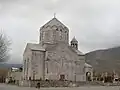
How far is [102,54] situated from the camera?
539 feet

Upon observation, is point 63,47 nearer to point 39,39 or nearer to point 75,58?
point 75,58

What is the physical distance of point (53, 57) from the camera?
166ft

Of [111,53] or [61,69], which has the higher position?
[111,53]

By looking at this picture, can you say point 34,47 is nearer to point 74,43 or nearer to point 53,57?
point 53,57

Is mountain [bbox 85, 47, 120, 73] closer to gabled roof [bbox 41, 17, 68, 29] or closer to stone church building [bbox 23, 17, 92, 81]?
stone church building [bbox 23, 17, 92, 81]

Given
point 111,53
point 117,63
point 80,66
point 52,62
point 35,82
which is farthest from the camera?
point 111,53

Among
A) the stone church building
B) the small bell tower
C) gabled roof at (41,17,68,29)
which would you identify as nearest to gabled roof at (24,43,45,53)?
the stone church building

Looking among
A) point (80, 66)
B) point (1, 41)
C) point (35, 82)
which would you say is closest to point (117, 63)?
point (80, 66)

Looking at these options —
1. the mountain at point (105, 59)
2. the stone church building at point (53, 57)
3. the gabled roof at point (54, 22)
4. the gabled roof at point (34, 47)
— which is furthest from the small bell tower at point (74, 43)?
the mountain at point (105, 59)

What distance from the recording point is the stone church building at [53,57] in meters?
A: 49.8

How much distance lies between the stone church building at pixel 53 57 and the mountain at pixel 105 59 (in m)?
74.8

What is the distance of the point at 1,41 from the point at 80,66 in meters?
26.0

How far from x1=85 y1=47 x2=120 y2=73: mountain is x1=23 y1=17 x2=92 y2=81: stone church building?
245 ft

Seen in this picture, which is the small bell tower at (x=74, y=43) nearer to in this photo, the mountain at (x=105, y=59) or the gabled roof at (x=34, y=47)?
the gabled roof at (x=34, y=47)
